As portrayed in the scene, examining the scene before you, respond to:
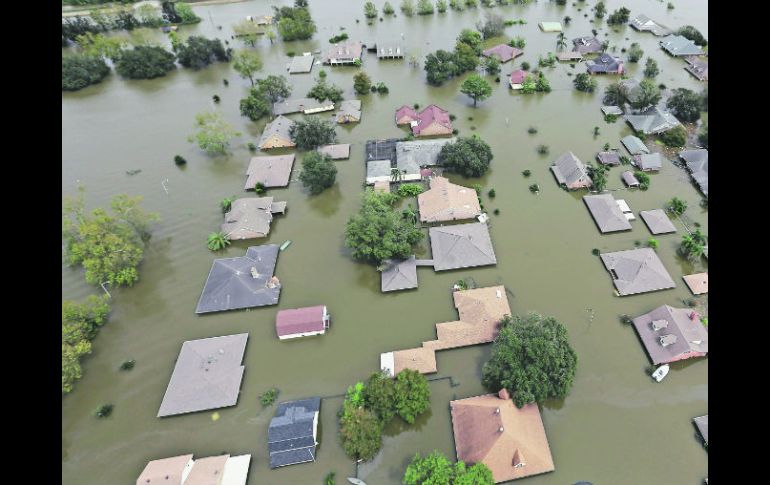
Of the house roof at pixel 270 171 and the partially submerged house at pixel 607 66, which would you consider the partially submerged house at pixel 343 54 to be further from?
the partially submerged house at pixel 607 66

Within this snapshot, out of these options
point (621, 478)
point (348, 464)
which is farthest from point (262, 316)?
point (621, 478)

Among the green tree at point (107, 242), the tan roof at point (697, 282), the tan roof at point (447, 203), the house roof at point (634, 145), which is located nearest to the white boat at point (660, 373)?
the tan roof at point (697, 282)

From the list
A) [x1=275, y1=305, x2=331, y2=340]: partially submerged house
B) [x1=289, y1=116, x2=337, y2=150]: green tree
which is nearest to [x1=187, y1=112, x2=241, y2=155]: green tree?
[x1=289, y1=116, x2=337, y2=150]: green tree

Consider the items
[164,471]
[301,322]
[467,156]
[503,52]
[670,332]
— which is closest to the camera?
[164,471]

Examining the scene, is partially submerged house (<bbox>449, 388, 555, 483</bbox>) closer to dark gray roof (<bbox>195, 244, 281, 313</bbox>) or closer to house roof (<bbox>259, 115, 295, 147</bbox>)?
dark gray roof (<bbox>195, 244, 281, 313</bbox>)

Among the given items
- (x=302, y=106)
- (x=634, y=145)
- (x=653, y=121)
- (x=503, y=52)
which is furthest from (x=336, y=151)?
(x=653, y=121)

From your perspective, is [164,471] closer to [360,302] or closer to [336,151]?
[360,302]
